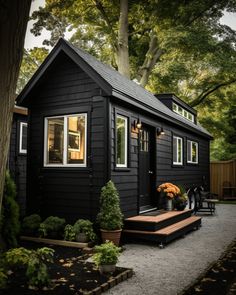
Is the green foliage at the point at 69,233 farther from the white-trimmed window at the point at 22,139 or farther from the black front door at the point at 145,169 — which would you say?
the white-trimmed window at the point at 22,139

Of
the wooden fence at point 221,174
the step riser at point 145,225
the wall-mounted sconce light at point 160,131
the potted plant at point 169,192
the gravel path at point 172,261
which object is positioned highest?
the wall-mounted sconce light at point 160,131

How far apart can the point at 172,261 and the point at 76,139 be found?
3833mm

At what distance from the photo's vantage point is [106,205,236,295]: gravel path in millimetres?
5074

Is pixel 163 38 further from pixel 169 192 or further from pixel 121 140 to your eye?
pixel 121 140

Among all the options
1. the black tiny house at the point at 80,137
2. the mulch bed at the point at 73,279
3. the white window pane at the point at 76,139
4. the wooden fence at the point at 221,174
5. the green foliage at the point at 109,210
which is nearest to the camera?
the mulch bed at the point at 73,279

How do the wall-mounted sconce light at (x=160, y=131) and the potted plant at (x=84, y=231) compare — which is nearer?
the potted plant at (x=84, y=231)

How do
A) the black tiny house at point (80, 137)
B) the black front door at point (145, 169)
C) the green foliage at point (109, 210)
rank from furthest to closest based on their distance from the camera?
the black front door at point (145, 169) < the black tiny house at point (80, 137) < the green foliage at point (109, 210)

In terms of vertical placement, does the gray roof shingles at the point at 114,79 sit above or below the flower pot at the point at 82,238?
above

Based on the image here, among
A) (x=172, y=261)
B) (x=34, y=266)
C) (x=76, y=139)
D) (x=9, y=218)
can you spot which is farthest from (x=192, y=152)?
(x=34, y=266)

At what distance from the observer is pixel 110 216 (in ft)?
24.7

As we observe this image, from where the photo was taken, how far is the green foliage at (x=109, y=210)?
24.7 ft

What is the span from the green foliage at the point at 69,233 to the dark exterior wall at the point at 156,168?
4.57 feet

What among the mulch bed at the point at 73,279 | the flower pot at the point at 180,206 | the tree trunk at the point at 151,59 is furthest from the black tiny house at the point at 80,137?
the tree trunk at the point at 151,59

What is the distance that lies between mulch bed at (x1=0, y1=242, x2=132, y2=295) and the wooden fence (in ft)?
53.0
